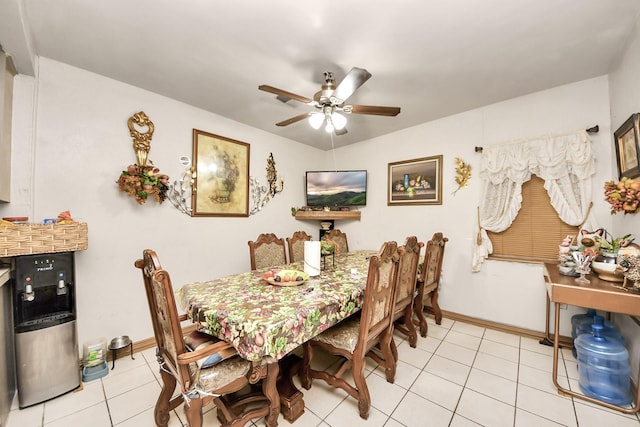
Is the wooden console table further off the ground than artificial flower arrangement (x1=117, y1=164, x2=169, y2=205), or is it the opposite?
artificial flower arrangement (x1=117, y1=164, x2=169, y2=205)

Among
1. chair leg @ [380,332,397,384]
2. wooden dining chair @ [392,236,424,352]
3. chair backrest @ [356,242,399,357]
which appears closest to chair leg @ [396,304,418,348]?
wooden dining chair @ [392,236,424,352]

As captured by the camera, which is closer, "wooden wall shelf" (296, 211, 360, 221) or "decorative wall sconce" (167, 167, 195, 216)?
"decorative wall sconce" (167, 167, 195, 216)

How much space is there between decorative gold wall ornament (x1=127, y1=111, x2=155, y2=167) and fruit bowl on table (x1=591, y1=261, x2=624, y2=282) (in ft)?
12.6

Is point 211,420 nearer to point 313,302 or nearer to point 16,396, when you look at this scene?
point 313,302

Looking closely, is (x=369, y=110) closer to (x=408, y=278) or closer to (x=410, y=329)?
(x=408, y=278)

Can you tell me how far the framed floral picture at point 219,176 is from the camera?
279 cm

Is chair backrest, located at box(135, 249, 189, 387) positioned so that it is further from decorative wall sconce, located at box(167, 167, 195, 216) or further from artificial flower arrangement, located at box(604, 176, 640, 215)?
artificial flower arrangement, located at box(604, 176, 640, 215)

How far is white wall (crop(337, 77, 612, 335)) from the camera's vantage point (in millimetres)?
2293

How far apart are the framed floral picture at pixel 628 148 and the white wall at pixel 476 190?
39 cm

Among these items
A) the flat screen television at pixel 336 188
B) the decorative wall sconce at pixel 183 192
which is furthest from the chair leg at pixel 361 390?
the flat screen television at pixel 336 188

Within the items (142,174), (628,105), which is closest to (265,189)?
(142,174)

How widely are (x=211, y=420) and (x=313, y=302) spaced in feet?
3.42

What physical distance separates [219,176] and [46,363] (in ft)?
6.84

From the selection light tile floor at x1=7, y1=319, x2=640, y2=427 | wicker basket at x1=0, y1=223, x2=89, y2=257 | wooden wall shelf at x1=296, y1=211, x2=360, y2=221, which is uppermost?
wooden wall shelf at x1=296, y1=211, x2=360, y2=221
